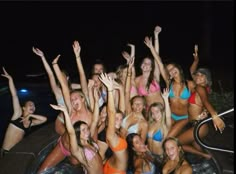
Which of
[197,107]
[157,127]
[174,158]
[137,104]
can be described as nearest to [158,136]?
[157,127]

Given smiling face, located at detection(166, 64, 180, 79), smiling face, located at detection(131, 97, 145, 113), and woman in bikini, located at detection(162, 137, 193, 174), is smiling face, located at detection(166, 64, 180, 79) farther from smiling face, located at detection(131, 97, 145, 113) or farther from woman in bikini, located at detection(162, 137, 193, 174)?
woman in bikini, located at detection(162, 137, 193, 174)

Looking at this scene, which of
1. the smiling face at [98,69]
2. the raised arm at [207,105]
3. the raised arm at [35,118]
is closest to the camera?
the raised arm at [207,105]

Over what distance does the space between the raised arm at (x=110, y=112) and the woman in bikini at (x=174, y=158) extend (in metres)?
0.71

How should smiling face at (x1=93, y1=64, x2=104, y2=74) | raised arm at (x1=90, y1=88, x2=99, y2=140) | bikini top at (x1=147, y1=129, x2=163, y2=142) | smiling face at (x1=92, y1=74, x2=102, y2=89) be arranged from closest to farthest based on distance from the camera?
1. raised arm at (x1=90, y1=88, x2=99, y2=140)
2. bikini top at (x1=147, y1=129, x2=163, y2=142)
3. smiling face at (x1=92, y1=74, x2=102, y2=89)
4. smiling face at (x1=93, y1=64, x2=104, y2=74)

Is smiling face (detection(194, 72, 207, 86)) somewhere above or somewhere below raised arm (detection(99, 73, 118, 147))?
above

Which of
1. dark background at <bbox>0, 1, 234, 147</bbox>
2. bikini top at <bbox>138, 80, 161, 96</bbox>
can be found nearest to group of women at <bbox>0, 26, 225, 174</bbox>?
bikini top at <bbox>138, 80, 161, 96</bbox>

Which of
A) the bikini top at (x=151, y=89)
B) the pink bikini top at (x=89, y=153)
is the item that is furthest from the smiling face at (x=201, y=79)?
the pink bikini top at (x=89, y=153)

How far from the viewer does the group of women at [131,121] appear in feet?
15.1

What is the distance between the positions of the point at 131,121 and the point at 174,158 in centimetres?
106

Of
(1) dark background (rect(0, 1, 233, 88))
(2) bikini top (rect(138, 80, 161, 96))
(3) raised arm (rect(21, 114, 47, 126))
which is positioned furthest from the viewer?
(1) dark background (rect(0, 1, 233, 88))

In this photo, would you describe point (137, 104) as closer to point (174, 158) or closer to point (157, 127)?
point (157, 127)

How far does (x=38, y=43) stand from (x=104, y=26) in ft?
10.4

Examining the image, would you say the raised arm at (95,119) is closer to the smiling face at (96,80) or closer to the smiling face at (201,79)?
the smiling face at (96,80)

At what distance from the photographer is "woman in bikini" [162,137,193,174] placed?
180 inches
